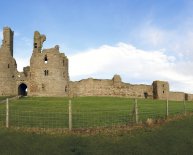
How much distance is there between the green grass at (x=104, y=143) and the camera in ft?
69.6

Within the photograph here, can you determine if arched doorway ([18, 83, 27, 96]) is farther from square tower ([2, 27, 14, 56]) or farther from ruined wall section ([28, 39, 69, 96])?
square tower ([2, 27, 14, 56])

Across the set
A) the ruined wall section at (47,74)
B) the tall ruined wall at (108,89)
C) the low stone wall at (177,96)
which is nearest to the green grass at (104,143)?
the ruined wall section at (47,74)

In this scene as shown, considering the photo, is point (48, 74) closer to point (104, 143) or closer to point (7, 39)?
point (7, 39)

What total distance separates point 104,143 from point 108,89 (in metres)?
59.0

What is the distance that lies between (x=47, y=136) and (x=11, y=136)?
2112 mm

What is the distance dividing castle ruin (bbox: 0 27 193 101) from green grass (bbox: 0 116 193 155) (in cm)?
4997

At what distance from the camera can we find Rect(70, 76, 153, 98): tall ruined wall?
79.5 meters

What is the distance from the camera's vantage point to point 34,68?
250 feet

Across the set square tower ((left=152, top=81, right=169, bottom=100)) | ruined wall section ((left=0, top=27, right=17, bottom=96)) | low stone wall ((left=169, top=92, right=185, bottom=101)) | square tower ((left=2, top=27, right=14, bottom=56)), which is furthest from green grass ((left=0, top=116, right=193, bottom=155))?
low stone wall ((left=169, top=92, right=185, bottom=101))

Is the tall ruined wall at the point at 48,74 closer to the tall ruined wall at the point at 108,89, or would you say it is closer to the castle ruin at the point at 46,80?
the castle ruin at the point at 46,80

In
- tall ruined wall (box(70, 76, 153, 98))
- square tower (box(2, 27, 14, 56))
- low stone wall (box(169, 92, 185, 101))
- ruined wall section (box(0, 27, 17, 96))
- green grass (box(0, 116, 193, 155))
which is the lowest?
green grass (box(0, 116, 193, 155))

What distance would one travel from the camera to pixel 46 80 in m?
75.2

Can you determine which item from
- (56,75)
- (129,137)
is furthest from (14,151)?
(56,75)

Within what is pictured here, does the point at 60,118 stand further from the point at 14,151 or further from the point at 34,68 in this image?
the point at 34,68
